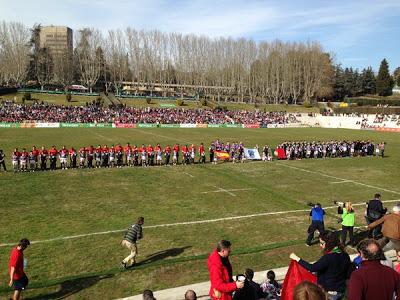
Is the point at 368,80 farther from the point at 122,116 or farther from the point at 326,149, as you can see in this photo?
the point at 326,149

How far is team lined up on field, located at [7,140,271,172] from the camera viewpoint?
1051 inches

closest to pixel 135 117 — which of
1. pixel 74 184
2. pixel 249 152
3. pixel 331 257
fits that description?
pixel 249 152

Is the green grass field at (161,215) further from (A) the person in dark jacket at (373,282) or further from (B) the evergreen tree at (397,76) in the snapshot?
(B) the evergreen tree at (397,76)

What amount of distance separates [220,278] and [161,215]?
11.2 metres

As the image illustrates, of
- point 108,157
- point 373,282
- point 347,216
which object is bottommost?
point 347,216

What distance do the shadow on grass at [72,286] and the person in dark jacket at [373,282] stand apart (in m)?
7.65

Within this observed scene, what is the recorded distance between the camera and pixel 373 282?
4.98 m

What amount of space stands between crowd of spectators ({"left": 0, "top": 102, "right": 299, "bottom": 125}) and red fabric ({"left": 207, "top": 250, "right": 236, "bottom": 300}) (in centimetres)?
6021

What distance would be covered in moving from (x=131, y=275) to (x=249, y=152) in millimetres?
23498

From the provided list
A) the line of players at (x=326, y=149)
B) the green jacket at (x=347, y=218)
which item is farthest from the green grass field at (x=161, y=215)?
the line of players at (x=326, y=149)

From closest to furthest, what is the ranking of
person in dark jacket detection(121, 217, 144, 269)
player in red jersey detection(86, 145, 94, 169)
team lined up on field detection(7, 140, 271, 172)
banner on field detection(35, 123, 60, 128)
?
person in dark jacket detection(121, 217, 144, 269)
team lined up on field detection(7, 140, 271, 172)
player in red jersey detection(86, 145, 94, 169)
banner on field detection(35, 123, 60, 128)

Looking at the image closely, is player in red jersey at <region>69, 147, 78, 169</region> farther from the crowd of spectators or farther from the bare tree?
the bare tree

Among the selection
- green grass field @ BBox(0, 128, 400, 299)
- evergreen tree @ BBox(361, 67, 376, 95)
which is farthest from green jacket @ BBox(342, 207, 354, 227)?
evergreen tree @ BBox(361, 67, 376, 95)

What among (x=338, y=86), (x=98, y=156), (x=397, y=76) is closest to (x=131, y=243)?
(x=98, y=156)
